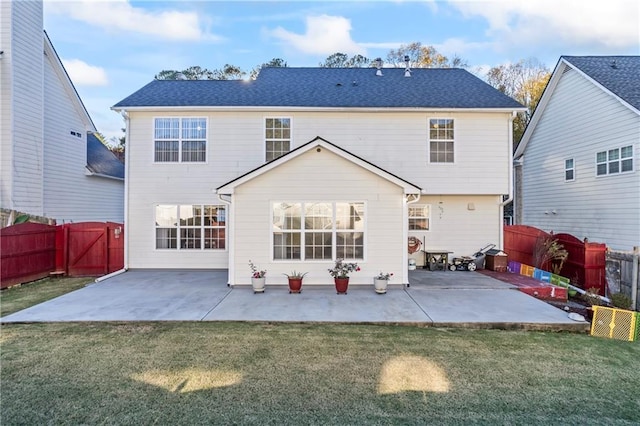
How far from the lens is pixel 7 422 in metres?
3.23

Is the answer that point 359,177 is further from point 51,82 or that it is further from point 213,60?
point 213,60

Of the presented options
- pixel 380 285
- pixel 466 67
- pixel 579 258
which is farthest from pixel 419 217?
pixel 466 67

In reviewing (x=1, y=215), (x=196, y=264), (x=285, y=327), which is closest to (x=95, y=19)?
(x=1, y=215)

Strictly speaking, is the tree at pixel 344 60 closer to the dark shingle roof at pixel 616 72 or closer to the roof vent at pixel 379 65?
the roof vent at pixel 379 65

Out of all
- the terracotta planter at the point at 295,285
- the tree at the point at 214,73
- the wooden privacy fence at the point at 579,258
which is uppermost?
the tree at the point at 214,73

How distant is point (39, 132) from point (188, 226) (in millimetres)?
7004

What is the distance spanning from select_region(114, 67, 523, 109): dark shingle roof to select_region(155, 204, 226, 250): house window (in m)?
3.61

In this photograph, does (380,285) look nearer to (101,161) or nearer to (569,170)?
(569,170)

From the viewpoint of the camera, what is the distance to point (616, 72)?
41.2 feet

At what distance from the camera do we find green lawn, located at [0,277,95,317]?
289 inches

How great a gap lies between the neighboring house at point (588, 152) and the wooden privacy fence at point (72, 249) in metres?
17.5

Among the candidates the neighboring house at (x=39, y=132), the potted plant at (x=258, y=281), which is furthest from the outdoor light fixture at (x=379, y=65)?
the neighboring house at (x=39, y=132)

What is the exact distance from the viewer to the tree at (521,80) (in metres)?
25.9

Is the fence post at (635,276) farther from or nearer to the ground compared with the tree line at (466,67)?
nearer to the ground
